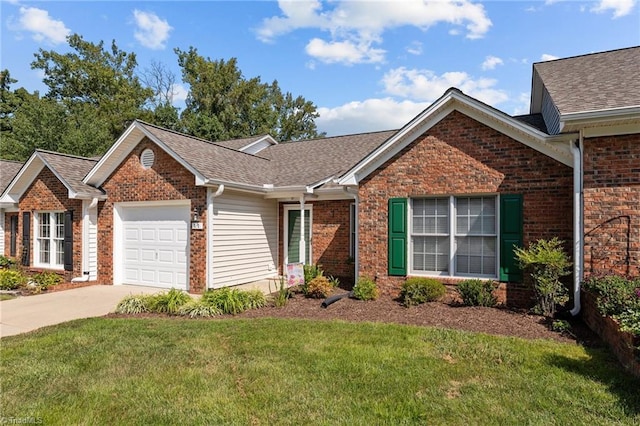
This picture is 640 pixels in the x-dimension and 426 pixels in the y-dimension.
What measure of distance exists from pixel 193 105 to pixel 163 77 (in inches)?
263

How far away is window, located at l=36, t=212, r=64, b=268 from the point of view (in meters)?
13.2

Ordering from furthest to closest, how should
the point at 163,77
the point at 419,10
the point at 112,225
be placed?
the point at 163,77
the point at 112,225
the point at 419,10

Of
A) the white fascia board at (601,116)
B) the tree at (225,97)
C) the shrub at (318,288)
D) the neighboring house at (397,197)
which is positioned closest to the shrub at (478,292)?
the neighboring house at (397,197)

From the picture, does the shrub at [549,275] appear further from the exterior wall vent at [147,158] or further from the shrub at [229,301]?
the exterior wall vent at [147,158]

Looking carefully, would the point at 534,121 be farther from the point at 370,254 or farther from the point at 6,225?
the point at 6,225

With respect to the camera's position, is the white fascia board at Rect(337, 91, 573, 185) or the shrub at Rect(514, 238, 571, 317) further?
the white fascia board at Rect(337, 91, 573, 185)

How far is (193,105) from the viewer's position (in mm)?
35406

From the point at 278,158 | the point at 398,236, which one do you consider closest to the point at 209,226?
the point at 398,236

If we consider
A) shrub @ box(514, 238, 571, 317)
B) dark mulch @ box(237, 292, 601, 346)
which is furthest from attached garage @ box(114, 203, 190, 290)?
shrub @ box(514, 238, 571, 317)

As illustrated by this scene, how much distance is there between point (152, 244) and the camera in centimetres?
1143

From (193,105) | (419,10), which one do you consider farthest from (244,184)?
(193,105)

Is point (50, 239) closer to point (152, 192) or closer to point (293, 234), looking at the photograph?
point (152, 192)

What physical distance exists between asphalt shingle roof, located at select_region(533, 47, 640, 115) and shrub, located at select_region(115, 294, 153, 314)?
899 cm

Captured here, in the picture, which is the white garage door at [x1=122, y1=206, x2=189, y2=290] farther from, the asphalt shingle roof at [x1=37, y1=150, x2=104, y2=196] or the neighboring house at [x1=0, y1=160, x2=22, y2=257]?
the neighboring house at [x1=0, y1=160, x2=22, y2=257]
